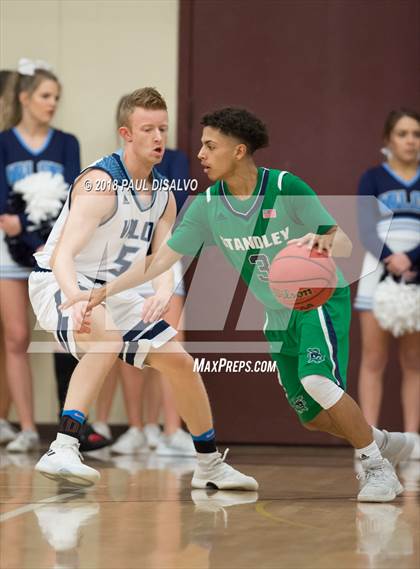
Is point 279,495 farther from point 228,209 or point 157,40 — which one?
point 157,40

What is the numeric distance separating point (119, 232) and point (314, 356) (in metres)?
1.00

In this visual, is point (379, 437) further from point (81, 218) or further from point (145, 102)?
point (145, 102)

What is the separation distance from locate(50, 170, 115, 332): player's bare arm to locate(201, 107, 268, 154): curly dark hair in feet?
1.62

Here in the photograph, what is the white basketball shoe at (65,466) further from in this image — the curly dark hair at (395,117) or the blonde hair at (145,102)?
the curly dark hair at (395,117)

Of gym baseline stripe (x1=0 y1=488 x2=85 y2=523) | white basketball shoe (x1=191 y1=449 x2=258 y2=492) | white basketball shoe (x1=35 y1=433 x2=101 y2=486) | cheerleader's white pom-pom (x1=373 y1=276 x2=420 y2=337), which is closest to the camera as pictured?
gym baseline stripe (x1=0 y1=488 x2=85 y2=523)

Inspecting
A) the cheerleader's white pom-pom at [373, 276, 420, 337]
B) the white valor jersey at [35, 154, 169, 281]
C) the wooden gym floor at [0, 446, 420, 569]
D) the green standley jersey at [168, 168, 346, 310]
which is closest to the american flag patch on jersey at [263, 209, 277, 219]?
the green standley jersey at [168, 168, 346, 310]

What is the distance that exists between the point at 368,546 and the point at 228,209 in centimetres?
165

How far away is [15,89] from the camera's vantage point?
665 centimetres

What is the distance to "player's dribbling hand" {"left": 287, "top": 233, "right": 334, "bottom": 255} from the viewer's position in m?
4.52

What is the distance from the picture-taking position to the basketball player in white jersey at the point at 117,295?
182 inches

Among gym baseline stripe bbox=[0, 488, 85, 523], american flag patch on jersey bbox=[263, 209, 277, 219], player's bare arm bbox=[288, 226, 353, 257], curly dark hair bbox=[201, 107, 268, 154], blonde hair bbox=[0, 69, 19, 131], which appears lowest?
gym baseline stripe bbox=[0, 488, 85, 523]

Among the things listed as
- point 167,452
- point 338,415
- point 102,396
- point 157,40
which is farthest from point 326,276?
point 157,40

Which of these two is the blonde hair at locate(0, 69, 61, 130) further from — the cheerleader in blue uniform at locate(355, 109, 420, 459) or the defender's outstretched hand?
the defender's outstretched hand

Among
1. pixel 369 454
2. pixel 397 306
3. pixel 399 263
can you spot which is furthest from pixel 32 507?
pixel 399 263
